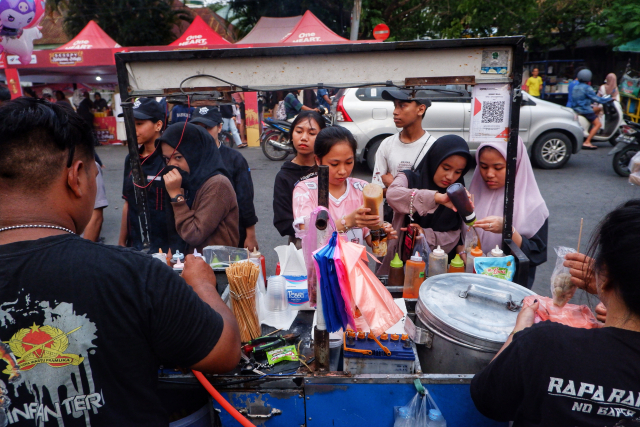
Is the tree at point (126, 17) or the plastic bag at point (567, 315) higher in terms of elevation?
the tree at point (126, 17)

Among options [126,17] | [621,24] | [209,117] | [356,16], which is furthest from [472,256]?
[126,17]

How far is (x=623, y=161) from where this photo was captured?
7.86 m

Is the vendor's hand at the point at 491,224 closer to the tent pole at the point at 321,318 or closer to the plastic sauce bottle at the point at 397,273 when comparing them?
the plastic sauce bottle at the point at 397,273

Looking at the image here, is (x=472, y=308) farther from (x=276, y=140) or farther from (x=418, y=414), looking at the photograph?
(x=276, y=140)

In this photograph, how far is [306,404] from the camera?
1.65 metres

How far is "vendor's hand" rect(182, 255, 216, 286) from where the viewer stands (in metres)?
1.52

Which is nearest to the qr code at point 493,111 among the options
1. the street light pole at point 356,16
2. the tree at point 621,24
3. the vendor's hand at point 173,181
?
the vendor's hand at point 173,181

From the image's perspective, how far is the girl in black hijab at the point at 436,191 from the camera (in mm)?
2619

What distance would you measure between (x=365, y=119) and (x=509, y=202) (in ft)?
19.5

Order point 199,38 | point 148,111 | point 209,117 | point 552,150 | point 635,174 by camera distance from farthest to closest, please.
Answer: point 199,38
point 552,150
point 635,174
point 209,117
point 148,111

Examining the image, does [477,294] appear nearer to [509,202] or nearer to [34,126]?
[509,202]

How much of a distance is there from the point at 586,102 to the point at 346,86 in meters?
10.9

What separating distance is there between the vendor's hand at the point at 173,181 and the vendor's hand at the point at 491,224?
184 cm

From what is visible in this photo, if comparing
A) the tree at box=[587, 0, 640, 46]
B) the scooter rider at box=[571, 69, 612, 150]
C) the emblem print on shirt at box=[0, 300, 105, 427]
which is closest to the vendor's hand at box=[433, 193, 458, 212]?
the emblem print on shirt at box=[0, 300, 105, 427]
